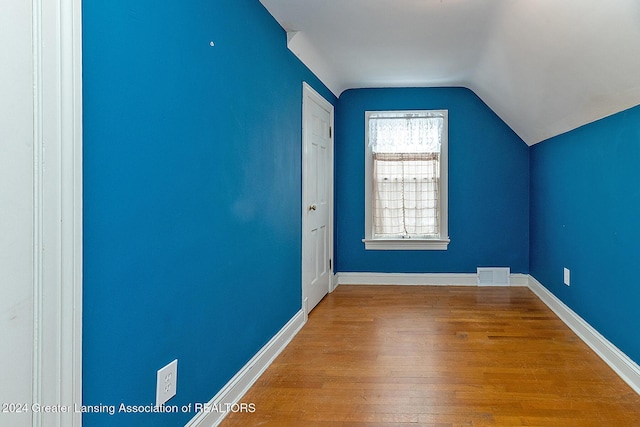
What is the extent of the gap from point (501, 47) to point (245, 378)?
2826mm

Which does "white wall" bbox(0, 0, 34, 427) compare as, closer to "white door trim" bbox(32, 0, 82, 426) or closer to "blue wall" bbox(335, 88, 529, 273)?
"white door trim" bbox(32, 0, 82, 426)

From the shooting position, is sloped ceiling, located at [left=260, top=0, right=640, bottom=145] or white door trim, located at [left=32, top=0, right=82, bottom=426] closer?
white door trim, located at [left=32, top=0, right=82, bottom=426]

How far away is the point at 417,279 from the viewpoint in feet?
16.8

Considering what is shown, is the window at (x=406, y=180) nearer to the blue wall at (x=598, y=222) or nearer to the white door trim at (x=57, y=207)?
the blue wall at (x=598, y=222)

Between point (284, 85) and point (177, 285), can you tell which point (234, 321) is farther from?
point (284, 85)

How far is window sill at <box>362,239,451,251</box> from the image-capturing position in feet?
16.6

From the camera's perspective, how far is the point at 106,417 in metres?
1.32

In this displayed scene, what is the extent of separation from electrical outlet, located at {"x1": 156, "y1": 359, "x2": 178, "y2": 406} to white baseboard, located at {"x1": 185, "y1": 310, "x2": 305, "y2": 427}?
21 cm

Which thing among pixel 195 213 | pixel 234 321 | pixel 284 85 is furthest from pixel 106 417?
pixel 284 85

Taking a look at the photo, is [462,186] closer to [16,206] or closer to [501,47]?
[501,47]

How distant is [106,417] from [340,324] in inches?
94.3

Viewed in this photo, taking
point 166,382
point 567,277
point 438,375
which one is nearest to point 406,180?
point 567,277

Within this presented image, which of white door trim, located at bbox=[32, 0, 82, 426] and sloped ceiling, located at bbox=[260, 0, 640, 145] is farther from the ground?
sloped ceiling, located at bbox=[260, 0, 640, 145]

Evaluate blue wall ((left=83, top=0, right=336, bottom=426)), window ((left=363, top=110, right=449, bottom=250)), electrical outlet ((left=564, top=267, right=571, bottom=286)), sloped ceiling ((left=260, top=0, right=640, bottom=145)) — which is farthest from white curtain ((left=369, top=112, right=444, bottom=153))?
blue wall ((left=83, top=0, right=336, bottom=426))
